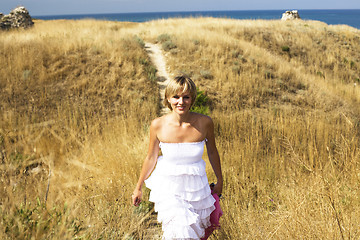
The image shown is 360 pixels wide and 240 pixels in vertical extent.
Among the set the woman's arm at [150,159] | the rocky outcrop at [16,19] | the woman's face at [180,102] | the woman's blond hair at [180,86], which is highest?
the rocky outcrop at [16,19]

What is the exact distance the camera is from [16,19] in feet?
59.7

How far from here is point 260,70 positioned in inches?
472

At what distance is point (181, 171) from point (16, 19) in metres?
20.7

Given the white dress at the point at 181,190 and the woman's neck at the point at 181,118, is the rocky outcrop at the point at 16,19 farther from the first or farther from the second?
the white dress at the point at 181,190

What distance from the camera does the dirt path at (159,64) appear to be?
1046 centimetres

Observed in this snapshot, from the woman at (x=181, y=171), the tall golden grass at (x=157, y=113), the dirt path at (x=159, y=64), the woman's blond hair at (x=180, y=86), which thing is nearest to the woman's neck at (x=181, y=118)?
the woman at (x=181, y=171)

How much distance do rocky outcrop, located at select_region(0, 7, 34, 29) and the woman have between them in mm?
19318

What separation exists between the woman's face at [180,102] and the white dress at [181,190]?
12.1 inches

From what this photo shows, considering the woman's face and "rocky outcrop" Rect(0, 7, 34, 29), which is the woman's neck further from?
"rocky outcrop" Rect(0, 7, 34, 29)

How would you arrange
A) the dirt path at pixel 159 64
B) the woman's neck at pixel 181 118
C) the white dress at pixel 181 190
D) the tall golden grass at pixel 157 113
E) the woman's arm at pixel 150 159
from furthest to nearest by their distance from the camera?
the dirt path at pixel 159 64, the tall golden grass at pixel 157 113, the woman's arm at pixel 150 159, the woman's neck at pixel 181 118, the white dress at pixel 181 190

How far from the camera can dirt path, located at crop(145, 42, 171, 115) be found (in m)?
10.5

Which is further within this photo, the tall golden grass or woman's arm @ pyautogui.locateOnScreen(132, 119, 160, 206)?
the tall golden grass

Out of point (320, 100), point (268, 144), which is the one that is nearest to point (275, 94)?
point (320, 100)

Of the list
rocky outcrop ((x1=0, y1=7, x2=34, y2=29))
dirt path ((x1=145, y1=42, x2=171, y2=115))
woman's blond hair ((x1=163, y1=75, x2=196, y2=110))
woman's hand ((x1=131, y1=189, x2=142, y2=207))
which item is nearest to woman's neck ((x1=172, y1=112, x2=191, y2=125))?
woman's blond hair ((x1=163, y1=75, x2=196, y2=110))
